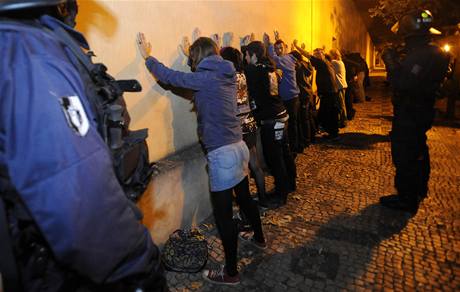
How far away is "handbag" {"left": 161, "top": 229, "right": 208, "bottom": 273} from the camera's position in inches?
115

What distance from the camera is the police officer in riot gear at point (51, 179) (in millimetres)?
924

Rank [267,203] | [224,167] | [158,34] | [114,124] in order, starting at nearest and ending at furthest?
[114,124], [224,167], [158,34], [267,203]

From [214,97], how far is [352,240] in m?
2.05

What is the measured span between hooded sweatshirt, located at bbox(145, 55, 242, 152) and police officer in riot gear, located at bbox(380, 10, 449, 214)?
7.00 ft

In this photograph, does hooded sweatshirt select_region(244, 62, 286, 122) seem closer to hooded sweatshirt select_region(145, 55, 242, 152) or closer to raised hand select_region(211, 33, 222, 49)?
raised hand select_region(211, 33, 222, 49)

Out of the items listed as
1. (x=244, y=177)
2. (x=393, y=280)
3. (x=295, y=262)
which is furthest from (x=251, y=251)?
(x=393, y=280)

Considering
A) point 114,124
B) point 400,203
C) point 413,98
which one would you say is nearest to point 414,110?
point 413,98

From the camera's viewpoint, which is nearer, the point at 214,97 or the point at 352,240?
the point at 214,97

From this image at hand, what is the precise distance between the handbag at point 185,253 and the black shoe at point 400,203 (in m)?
2.33

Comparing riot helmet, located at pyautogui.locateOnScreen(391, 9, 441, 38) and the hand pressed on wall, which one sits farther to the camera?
riot helmet, located at pyautogui.locateOnScreen(391, 9, 441, 38)

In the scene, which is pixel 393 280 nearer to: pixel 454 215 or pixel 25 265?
pixel 454 215

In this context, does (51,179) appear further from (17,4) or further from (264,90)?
(264,90)

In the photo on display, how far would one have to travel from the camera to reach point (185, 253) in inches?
118

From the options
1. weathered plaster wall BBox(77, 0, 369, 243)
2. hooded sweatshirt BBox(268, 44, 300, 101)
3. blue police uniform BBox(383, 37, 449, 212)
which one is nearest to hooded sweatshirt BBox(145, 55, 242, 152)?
weathered plaster wall BBox(77, 0, 369, 243)
